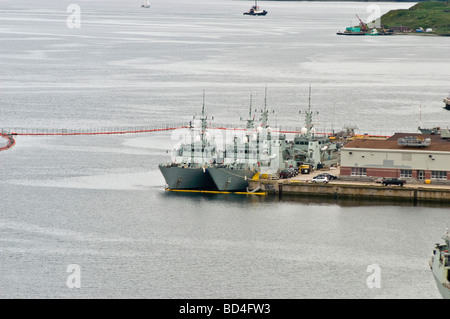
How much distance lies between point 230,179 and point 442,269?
110 feet

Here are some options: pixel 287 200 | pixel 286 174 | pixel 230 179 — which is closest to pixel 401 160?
pixel 286 174

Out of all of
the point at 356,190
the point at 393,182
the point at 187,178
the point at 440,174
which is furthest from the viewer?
the point at 187,178

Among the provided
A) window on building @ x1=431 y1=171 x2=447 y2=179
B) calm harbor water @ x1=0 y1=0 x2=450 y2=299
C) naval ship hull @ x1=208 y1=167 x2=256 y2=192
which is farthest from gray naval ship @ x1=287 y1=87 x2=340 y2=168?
window on building @ x1=431 y1=171 x2=447 y2=179

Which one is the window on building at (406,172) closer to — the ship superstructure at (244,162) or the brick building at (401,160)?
the brick building at (401,160)

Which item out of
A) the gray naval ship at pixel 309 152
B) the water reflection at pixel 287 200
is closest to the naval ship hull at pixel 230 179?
the water reflection at pixel 287 200

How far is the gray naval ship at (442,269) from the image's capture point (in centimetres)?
5794

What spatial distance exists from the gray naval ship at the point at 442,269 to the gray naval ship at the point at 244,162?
101 ft

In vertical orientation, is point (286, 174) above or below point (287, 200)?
above

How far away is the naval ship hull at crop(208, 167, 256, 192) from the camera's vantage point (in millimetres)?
89812

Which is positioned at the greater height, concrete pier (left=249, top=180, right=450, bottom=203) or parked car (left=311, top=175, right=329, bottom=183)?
parked car (left=311, top=175, right=329, bottom=183)

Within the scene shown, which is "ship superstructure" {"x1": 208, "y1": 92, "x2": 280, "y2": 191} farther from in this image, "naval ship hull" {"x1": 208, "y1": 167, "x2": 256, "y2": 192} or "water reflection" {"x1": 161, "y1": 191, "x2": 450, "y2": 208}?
"water reflection" {"x1": 161, "y1": 191, "x2": 450, "y2": 208}

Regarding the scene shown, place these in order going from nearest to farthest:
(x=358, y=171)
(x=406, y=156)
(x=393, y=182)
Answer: (x=393, y=182) < (x=406, y=156) < (x=358, y=171)

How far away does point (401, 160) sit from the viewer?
8875 centimetres

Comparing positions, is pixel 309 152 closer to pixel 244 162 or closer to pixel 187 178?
pixel 244 162
